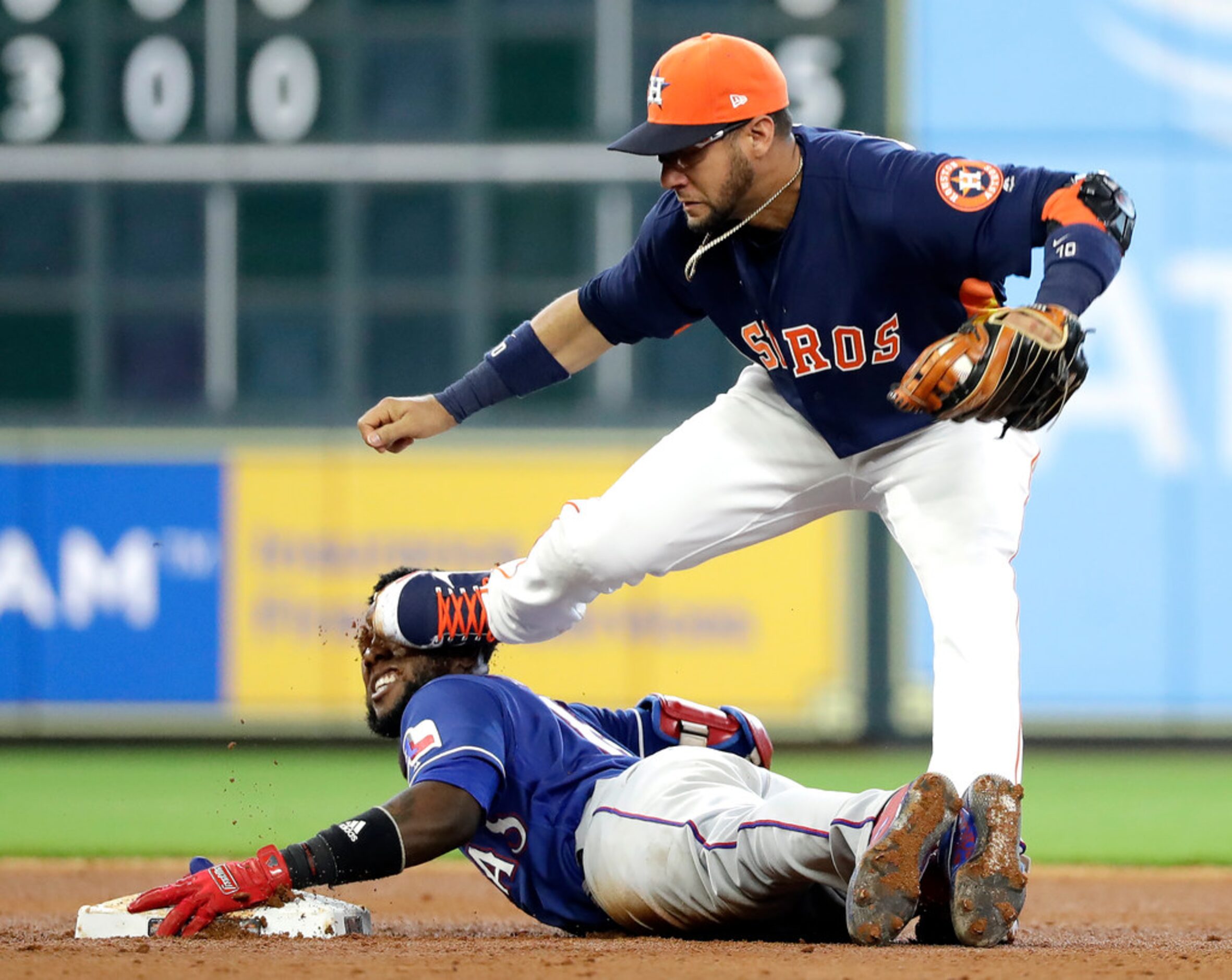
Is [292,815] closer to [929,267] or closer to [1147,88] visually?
[929,267]

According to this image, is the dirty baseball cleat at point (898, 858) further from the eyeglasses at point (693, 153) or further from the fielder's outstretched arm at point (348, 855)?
the eyeglasses at point (693, 153)

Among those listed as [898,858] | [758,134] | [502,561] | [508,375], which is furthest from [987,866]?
[502,561]

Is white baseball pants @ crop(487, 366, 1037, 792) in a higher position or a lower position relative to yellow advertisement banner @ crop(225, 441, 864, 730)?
higher

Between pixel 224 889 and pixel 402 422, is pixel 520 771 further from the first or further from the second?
pixel 402 422

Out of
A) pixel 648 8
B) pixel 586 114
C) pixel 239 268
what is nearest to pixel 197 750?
pixel 239 268

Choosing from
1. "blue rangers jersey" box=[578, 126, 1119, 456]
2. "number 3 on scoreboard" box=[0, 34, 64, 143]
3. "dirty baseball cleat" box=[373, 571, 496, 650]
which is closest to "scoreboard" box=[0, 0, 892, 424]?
"number 3 on scoreboard" box=[0, 34, 64, 143]

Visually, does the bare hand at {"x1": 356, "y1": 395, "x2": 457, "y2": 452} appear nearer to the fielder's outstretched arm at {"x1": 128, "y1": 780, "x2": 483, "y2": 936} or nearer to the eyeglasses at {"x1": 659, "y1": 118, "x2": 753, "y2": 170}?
the eyeglasses at {"x1": 659, "y1": 118, "x2": 753, "y2": 170}
